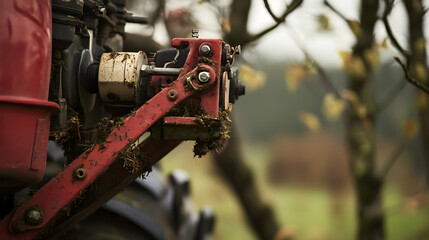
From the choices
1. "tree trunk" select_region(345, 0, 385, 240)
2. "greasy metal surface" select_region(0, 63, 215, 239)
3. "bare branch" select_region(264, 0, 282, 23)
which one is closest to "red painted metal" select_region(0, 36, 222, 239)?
"greasy metal surface" select_region(0, 63, 215, 239)

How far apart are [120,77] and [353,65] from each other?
2302mm

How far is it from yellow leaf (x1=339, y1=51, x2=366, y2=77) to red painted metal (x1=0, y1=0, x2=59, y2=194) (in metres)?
2.48

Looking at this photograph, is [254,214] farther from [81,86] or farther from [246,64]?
[81,86]

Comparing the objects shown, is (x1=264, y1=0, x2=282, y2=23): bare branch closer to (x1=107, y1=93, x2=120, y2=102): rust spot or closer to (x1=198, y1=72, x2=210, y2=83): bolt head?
(x1=198, y1=72, x2=210, y2=83): bolt head

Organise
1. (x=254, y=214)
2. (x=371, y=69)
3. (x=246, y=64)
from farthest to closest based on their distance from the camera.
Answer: (x=254, y=214), (x=371, y=69), (x=246, y=64)

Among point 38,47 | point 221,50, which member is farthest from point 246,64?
point 38,47

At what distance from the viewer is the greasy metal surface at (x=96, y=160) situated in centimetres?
220

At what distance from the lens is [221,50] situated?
2.29 meters

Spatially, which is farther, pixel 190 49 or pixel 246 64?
pixel 246 64

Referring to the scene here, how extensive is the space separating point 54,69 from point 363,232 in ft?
9.74

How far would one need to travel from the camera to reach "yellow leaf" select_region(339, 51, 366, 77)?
4.11 meters

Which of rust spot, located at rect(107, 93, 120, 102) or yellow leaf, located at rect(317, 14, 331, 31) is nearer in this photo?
rust spot, located at rect(107, 93, 120, 102)

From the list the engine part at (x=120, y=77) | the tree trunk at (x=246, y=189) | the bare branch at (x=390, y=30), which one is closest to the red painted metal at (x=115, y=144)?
the engine part at (x=120, y=77)

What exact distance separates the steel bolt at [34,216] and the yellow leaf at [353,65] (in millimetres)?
2493
